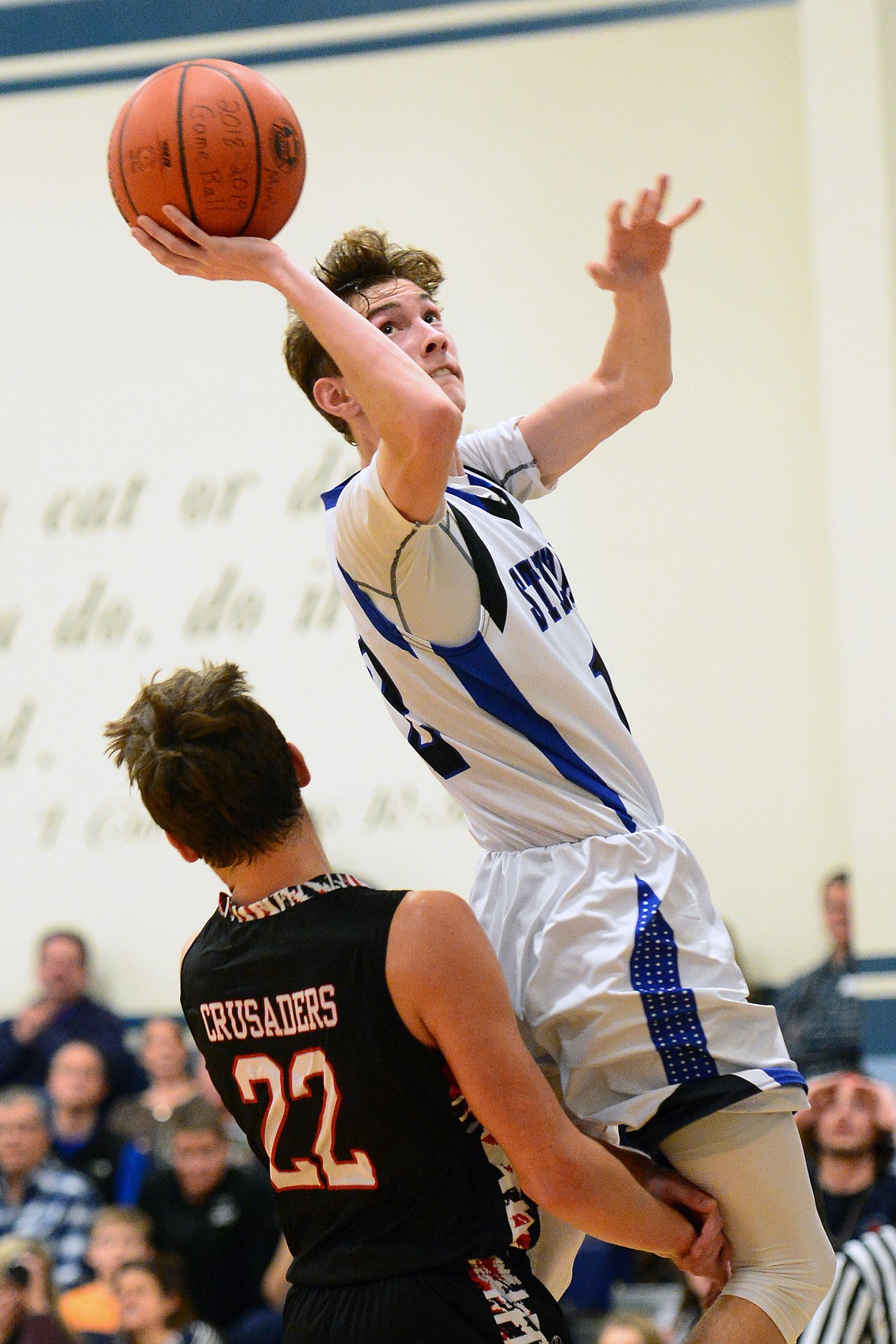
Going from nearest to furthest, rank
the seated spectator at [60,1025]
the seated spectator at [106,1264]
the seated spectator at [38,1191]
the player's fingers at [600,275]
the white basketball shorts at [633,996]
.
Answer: the white basketball shorts at [633,996] < the player's fingers at [600,275] < the seated spectator at [106,1264] < the seated spectator at [38,1191] < the seated spectator at [60,1025]

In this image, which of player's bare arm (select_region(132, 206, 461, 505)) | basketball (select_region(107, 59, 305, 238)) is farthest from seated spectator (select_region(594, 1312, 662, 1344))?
basketball (select_region(107, 59, 305, 238))

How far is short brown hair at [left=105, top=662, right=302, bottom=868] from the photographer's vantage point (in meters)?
1.89

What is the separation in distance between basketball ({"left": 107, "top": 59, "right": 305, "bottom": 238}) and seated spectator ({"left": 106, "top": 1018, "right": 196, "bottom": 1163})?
13.7ft

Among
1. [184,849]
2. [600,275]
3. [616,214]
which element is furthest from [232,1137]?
[616,214]

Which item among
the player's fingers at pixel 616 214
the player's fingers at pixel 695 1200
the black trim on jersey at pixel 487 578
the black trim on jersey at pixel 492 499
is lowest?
the player's fingers at pixel 695 1200

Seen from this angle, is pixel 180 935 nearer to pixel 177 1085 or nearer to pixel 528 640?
pixel 177 1085

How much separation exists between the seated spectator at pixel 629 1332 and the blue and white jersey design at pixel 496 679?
2642mm

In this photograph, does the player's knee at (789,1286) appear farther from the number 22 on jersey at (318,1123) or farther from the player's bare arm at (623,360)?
the player's bare arm at (623,360)

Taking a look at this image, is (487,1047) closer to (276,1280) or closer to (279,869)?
(279,869)

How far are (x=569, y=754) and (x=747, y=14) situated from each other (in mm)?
5401

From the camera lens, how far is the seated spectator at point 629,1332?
4348 mm

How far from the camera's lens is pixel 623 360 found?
253 centimetres

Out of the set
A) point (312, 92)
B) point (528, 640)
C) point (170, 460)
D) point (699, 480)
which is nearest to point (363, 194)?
point (312, 92)

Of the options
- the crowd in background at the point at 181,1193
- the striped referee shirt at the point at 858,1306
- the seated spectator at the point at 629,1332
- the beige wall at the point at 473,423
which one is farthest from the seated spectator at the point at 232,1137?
the striped referee shirt at the point at 858,1306
